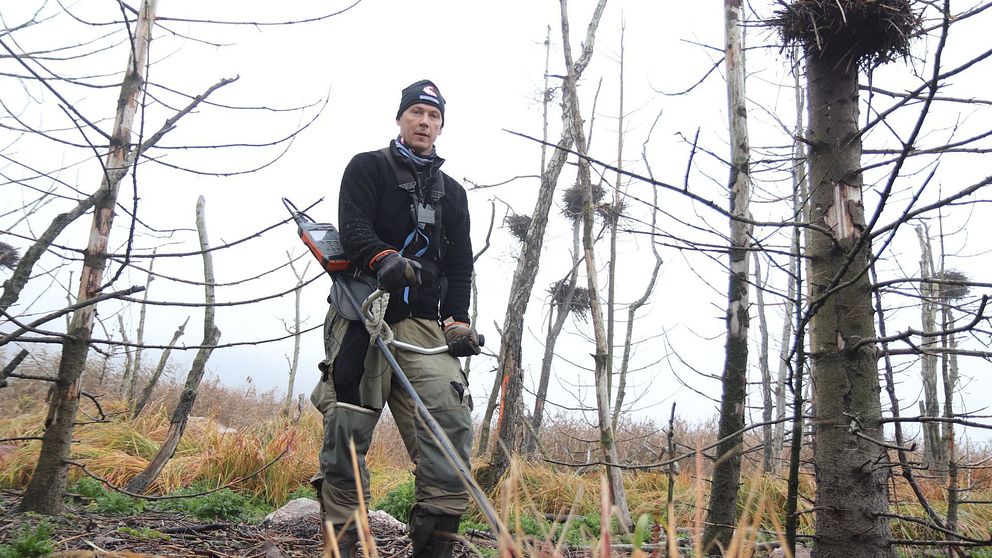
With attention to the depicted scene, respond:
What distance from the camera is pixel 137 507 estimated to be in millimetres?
4469

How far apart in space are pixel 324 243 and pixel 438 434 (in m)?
1.57

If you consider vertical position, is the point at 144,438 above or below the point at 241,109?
below

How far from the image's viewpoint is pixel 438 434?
2.12 metres

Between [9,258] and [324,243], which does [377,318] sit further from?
[9,258]

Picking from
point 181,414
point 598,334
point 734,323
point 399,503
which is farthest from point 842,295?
point 181,414

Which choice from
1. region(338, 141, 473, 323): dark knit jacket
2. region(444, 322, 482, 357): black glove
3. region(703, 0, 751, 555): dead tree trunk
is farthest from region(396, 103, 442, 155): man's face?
region(703, 0, 751, 555): dead tree trunk

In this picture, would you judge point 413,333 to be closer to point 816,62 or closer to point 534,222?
point 816,62

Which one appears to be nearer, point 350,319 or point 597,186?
point 350,319

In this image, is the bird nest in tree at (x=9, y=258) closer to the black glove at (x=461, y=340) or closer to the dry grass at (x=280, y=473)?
the dry grass at (x=280, y=473)

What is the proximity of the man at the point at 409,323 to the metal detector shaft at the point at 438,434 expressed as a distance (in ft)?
0.41

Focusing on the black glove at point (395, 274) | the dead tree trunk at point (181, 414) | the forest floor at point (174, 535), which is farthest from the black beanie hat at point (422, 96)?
the forest floor at point (174, 535)

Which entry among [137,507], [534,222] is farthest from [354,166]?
[534,222]

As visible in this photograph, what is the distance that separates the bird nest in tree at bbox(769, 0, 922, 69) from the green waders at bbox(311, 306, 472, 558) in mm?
2273

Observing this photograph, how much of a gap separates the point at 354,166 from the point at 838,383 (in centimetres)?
247
